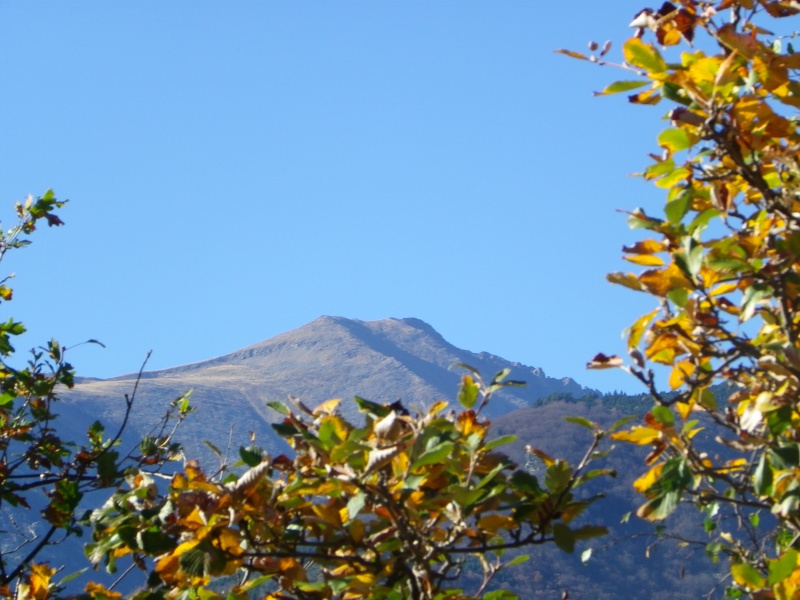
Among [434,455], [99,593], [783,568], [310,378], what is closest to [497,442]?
[434,455]

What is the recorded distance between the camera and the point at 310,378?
10481cm

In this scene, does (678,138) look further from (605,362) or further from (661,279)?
(605,362)

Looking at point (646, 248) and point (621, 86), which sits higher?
point (621, 86)

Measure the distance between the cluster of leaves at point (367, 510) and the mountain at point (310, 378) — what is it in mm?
68847

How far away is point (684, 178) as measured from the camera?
2.20 metres

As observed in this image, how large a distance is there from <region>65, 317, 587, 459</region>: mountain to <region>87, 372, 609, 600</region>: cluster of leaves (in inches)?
2711

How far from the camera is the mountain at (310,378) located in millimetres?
86562

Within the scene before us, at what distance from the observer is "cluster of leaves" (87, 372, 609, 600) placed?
5.93 feet

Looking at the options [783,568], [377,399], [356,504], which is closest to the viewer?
[783,568]

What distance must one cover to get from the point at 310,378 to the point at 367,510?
340 ft

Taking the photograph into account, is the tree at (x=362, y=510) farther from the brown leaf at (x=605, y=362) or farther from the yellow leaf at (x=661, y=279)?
the yellow leaf at (x=661, y=279)

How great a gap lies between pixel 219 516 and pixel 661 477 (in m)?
0.92

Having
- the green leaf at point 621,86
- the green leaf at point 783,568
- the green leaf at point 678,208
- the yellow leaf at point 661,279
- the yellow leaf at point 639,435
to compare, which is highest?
the green leaf at point 621,86

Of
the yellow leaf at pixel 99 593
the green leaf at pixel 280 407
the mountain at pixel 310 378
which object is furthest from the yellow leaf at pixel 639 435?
the mountain at pixel 310 378
